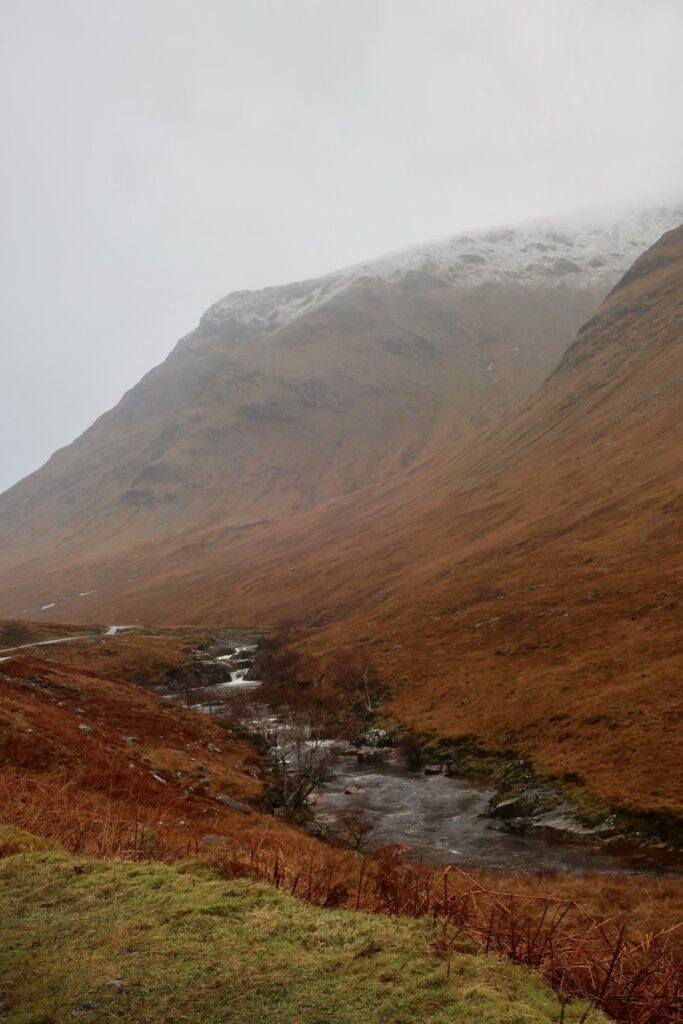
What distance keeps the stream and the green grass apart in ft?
38.3

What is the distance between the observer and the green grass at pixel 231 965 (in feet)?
15.8

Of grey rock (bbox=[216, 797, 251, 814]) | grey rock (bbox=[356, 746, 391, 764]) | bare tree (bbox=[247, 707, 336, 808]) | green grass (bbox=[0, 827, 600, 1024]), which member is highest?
green grass (bbox=[0, 827, 600, 1024])

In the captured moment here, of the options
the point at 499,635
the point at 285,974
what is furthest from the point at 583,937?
the point at 499,635

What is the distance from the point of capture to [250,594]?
4958 inches

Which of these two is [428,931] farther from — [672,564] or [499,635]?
[672,564]

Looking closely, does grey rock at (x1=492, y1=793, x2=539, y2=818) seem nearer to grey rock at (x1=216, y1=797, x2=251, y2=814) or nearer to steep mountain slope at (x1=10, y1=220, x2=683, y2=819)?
steep mountain slope at (x1=10, y1=220, x2=683, y2=819)

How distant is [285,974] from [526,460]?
13310cm

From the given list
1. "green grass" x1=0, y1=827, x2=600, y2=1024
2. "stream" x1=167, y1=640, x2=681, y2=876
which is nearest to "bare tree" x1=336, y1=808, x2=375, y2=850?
"stream" x1=167, y1=640, x2=681, y2=876

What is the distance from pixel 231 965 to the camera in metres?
5.45

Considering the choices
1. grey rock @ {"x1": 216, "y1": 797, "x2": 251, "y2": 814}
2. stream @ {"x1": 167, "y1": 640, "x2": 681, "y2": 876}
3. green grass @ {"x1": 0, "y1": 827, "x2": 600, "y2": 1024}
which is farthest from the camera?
grey rock @ {"x1": 216, "y1": 797, "x2": 251, "y2": 814}

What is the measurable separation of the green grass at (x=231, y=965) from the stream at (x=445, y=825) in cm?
1168

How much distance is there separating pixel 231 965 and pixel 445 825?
27446 mm

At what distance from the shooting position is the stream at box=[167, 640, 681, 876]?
24438 millimetres

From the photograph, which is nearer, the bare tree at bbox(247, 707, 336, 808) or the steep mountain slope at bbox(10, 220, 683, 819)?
the bare tree at bbox(247, 707, 336, 808)
